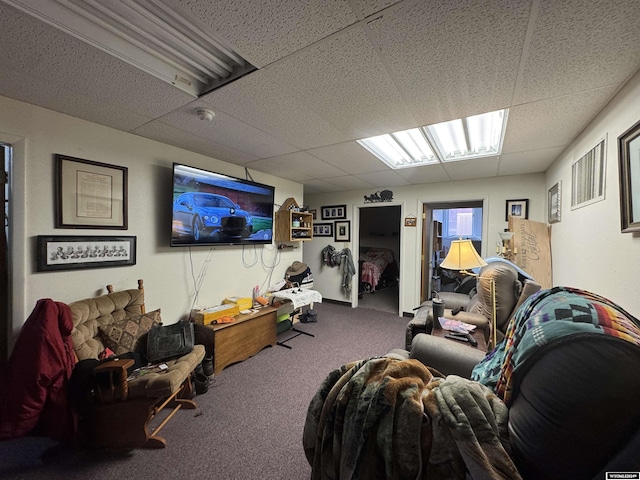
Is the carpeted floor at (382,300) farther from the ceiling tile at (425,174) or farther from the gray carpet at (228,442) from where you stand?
the ceiling tile at (425,174)

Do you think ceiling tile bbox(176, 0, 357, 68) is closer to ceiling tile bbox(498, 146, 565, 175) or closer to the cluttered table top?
ceiling tile bbox(498, 146, 565, 175)

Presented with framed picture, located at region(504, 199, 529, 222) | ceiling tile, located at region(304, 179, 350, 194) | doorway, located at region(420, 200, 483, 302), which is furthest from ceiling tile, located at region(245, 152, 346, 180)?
framed picture, located at region(504, 199, 529, 222)

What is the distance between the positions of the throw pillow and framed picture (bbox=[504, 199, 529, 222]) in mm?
4417

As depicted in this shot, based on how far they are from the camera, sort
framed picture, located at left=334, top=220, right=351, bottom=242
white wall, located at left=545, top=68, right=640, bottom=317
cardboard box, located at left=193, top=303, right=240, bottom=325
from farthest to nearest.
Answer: framed picture, located at left=334, top=220, right=351, bottom=242, cardboard box, located at left=193, top=303, right=240, bottom=325, white wall, located at left=545, top=68, right=640, bottom=317

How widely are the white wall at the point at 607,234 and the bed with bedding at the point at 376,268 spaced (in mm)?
3697

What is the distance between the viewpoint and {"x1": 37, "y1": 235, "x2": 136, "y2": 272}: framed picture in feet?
5.65

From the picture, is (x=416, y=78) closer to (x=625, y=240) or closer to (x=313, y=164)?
(x=625, y=240)

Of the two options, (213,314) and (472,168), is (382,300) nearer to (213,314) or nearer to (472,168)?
(472,168)

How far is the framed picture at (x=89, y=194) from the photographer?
5.86 ft

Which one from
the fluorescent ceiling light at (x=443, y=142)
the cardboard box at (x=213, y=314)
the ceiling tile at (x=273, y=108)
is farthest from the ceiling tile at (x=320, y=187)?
the cardboard box at (x=213, y=314)

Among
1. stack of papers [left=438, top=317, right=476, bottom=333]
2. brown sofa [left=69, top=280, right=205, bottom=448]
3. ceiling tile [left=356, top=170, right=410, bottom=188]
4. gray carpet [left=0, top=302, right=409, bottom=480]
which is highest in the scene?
ceiling tile [left=356, top=170, right=410, bottom=188]

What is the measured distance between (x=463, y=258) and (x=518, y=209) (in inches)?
85.9

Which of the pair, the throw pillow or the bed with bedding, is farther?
the bed with bedding

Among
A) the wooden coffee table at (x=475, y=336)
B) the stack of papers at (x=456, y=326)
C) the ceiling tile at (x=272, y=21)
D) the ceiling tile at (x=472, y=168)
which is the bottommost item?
the wooden coffee table at (x=475, y=336)
